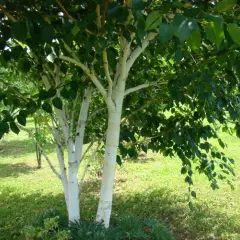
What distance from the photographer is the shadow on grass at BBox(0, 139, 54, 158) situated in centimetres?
1054

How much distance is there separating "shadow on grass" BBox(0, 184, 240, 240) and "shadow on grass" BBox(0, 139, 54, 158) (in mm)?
4515

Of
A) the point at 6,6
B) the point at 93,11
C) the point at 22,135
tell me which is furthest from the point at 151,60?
the point at 22,135

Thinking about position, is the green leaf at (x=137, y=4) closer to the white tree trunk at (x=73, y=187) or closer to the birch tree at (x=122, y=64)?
the birch tree at (x=122, y=64)

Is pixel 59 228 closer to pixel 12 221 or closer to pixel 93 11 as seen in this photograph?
pixel 93 11

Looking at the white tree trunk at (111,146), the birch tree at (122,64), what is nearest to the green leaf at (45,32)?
the birch tree at (122,64)

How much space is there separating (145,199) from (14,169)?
448 cm

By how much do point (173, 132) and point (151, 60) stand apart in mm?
691

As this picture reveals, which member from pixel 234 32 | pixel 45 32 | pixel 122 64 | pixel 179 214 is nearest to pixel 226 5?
pixel 234 32

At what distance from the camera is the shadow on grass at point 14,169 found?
25.7ft

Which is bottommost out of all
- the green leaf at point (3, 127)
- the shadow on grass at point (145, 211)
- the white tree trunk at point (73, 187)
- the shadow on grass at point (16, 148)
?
the shadow on grass at point (145, 211)

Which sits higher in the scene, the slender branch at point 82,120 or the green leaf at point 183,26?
the green leaf at point 183,26

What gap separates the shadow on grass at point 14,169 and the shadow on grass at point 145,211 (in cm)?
173

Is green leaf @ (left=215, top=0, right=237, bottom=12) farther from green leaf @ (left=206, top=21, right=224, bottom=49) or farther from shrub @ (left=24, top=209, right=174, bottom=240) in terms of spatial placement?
shrub @ (left=24, top=209, right=174, bottom=240)

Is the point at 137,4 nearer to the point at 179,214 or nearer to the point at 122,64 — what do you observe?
the point at 122,64
